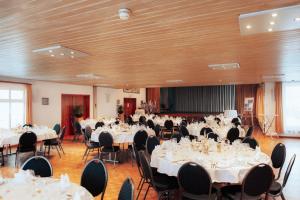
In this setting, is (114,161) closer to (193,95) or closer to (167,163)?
(167,163)

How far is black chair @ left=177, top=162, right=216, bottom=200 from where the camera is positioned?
→ 10.2 feet

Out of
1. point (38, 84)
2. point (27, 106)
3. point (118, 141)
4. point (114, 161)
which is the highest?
point (38, 84)

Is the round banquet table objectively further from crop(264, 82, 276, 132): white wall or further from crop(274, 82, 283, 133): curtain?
crop(264, 82, 276, 132): white wall

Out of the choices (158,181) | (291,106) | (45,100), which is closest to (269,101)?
(291,106)

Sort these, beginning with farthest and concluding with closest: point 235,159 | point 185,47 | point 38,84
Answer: point 38,84 → point 185,47 → point 235,159

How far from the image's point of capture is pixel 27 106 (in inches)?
394

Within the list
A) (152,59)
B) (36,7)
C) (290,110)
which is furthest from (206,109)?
(36,7)

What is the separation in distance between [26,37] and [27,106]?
23.3 feet

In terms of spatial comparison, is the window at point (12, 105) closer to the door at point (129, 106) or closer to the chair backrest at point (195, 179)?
the door at point (129, 106)

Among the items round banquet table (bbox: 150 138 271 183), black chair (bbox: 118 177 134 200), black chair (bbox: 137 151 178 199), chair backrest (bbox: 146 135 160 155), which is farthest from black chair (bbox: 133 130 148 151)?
black chair (bbox: 118 177 134 200)

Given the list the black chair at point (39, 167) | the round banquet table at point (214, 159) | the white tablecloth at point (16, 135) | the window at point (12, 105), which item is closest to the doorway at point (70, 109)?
the window at point (12, 105)

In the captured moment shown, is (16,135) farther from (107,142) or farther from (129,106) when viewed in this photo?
(129,106)

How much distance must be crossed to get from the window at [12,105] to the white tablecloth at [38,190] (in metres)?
7.78

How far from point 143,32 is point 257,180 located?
8.74 ft
